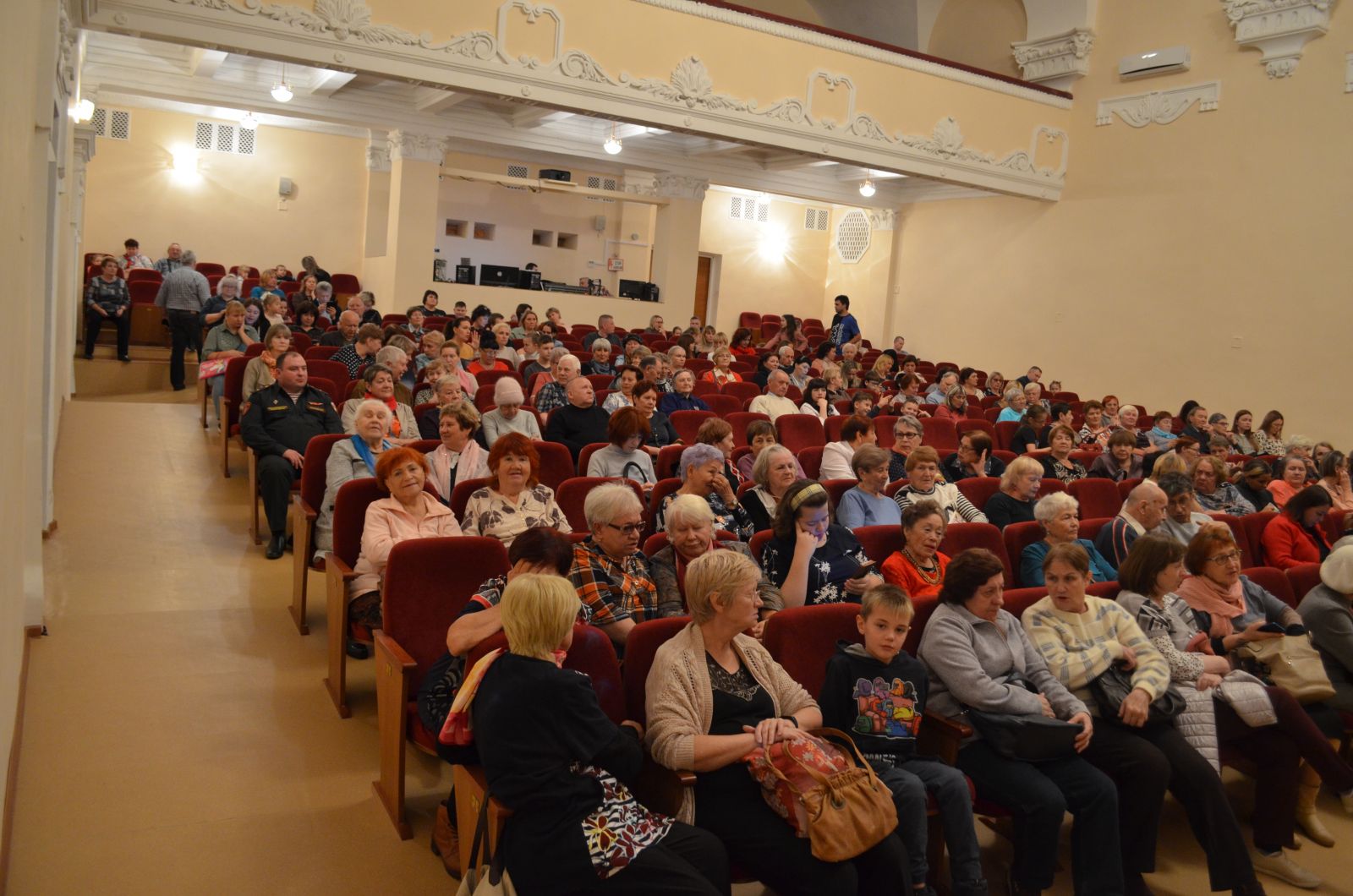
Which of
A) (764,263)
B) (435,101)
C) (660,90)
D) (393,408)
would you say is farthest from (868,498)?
(764,263)

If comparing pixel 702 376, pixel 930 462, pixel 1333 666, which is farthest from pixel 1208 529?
pixel 702 376

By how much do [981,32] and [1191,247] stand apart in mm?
4334

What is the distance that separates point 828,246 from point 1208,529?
14.0 metres

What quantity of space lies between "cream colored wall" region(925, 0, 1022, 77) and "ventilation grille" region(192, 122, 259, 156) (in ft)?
29.7

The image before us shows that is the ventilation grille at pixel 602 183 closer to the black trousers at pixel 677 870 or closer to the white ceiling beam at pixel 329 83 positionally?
the white ceiling beam at pixel 329 83

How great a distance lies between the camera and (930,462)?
4535 mm

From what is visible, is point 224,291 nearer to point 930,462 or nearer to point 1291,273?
point 930,462

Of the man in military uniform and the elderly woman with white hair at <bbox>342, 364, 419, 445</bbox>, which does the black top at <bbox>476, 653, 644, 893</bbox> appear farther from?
the man in military uniform

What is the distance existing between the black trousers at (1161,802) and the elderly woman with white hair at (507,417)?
3123 millimetres

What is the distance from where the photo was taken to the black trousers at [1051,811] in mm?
2703

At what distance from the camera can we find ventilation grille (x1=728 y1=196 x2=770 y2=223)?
1661 cm

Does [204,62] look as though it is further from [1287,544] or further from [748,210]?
[1287,544]

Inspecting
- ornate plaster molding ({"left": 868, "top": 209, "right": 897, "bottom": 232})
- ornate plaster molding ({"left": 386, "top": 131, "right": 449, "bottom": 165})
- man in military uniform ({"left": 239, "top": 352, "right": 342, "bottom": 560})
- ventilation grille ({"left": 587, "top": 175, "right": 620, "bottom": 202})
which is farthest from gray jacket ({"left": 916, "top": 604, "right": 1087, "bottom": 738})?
ornate plaster molding ({"left": 868, "top": 209, "right": 897, "bottom": 232})

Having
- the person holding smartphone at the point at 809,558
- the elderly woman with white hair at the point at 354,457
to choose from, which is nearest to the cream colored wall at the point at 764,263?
the elderly woman with white hair at the point at 354,457
